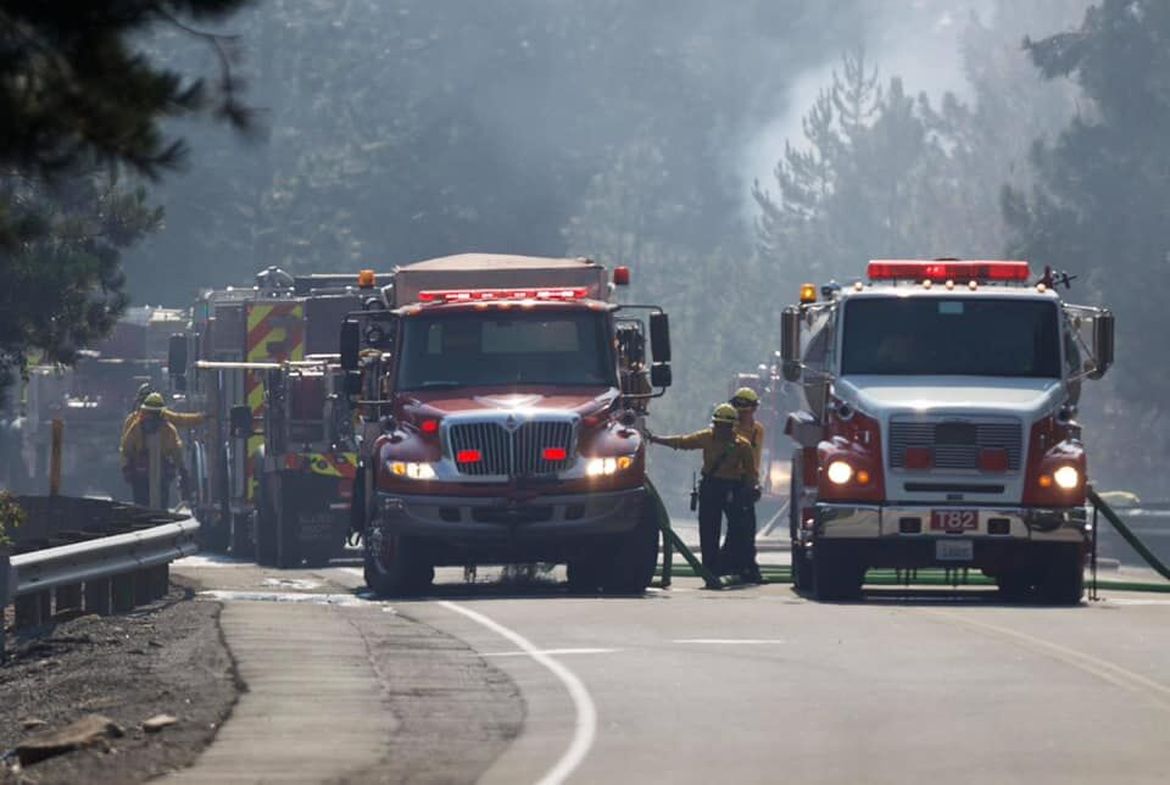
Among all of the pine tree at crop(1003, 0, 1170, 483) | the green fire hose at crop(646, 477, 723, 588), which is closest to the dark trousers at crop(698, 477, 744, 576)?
the green fire hose at crop(646, 477, 723, 588)

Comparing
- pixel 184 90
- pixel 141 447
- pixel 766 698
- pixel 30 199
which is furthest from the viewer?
pixel 141 447

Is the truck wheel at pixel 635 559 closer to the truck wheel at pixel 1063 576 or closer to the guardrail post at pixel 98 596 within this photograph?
the truck wheel at pixel 1063 576

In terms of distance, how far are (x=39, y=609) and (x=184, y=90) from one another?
32.0 ft

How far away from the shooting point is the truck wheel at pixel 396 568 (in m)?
23.0

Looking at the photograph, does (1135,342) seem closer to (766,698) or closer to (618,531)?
(618,531)

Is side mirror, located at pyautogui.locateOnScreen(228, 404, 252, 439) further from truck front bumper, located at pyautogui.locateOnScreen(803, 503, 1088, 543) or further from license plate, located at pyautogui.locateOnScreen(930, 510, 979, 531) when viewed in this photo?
license plate, located at pyautogui.locateOnScreen(930, 510, 979, 531)

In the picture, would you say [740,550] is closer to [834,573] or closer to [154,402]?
[834,573]

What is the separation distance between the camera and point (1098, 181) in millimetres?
65750

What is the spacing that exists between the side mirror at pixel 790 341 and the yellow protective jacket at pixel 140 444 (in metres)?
12.3

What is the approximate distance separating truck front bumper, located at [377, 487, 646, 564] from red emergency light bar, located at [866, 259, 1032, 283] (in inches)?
106

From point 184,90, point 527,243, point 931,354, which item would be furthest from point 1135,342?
point 184,90

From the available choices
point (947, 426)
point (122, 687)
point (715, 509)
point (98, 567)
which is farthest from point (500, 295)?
point (122, 687)

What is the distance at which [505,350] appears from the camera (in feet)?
77.6

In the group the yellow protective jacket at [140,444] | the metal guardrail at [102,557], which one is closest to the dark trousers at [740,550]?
the metal guardrail at [102,557]
